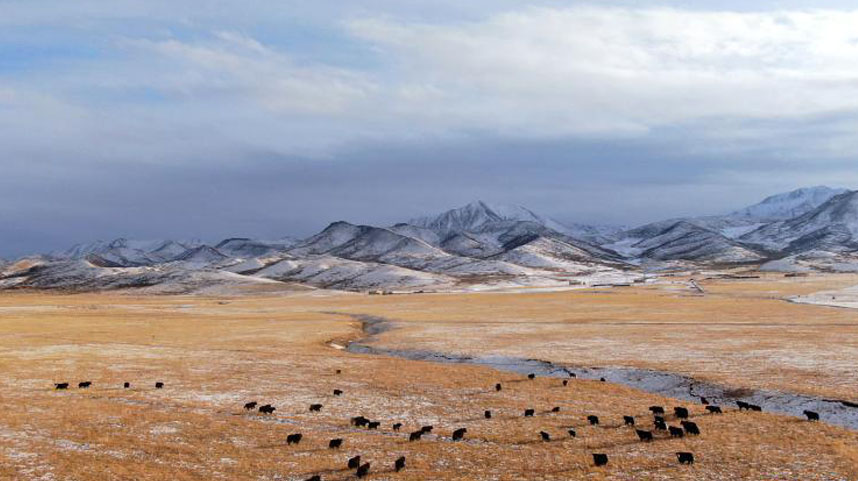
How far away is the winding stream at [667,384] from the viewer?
3784 cm

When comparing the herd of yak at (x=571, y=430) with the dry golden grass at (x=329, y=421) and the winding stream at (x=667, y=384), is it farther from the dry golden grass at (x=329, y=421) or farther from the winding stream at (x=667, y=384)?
the winding stream at (x=667, y=384)

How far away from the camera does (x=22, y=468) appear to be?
85.1 ft

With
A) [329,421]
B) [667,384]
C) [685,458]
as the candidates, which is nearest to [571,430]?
[685,458]

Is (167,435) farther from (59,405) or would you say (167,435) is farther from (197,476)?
(59,405)

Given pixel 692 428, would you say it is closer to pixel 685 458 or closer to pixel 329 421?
pixel 685 458

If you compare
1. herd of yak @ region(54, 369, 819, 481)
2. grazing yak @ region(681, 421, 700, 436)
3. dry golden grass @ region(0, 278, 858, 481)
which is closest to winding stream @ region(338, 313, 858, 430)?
herd of yak @ region(54, 369, 819, 481)

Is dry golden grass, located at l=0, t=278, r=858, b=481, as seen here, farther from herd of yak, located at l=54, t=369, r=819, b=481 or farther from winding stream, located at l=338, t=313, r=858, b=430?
winding stream, located at l=338, t=313, r=858, b=430

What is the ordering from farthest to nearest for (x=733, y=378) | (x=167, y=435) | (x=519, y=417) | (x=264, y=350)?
(x=264, y=350), (x=733, y=378), (x=519, y=417), (x=167, y=435)

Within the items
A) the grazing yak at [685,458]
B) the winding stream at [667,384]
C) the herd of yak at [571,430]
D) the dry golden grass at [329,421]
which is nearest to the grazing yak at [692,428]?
the herd of yak at [571,430]

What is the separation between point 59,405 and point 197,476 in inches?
725

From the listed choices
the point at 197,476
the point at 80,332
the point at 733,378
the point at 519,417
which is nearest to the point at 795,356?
the point at 733,378

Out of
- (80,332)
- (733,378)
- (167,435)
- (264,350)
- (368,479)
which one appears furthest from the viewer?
(80,332)

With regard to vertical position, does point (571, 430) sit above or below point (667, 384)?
above

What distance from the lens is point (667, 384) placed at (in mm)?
47406
